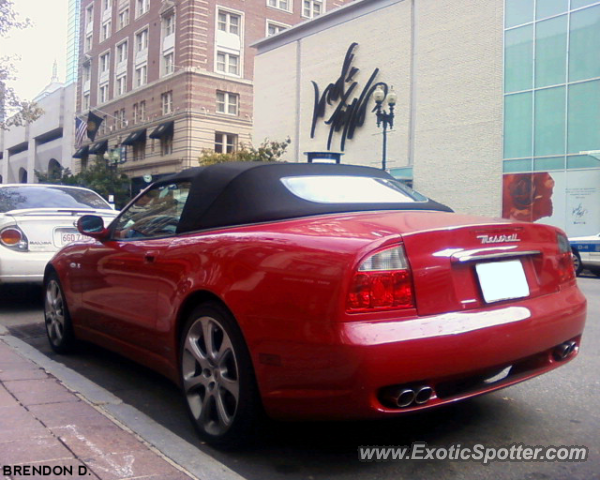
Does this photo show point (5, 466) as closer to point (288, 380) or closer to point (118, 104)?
point (288, 380)

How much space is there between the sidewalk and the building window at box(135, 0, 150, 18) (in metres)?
50.0

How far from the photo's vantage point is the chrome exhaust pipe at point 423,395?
9.52 feet

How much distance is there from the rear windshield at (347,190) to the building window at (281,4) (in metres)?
46.8

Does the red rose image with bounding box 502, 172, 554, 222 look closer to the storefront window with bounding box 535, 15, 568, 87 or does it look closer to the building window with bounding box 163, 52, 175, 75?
the storefront window with bounding box 535, 15, 568, 87

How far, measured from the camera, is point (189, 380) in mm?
3631

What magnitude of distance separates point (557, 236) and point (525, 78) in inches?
876

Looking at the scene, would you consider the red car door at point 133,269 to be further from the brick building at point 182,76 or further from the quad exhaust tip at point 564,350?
the brick building at point 182,76

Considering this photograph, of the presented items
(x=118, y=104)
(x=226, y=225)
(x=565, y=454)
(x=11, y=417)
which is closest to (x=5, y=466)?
(x=11, y=417)

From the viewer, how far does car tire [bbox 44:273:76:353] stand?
544 centimetres

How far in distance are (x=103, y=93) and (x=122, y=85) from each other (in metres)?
4.10

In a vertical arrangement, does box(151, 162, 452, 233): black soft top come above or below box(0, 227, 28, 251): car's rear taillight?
above

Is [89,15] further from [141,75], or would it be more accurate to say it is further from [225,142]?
[225,142]

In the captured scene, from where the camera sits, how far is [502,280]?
128 inches

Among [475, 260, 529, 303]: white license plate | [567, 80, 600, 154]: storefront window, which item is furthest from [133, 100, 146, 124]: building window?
[475, 260, 529, 303]: white license plate
